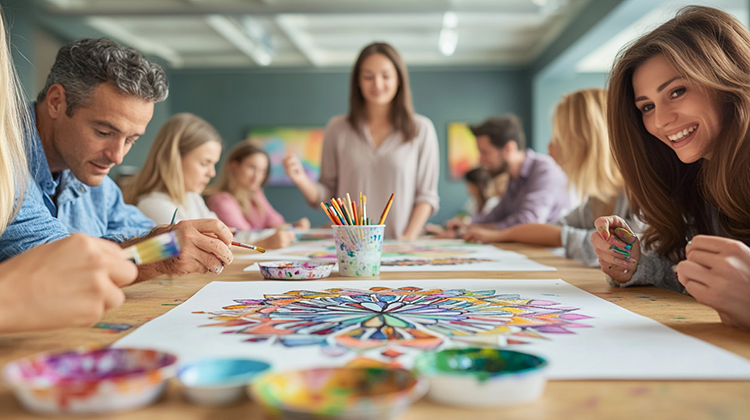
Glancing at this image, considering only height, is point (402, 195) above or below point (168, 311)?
above

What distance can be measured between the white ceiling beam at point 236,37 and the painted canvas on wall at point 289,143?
885 millimetres

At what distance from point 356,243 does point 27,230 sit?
561mm

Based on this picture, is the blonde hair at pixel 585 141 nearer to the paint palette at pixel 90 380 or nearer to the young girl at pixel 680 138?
the young girl at pixel 680 138

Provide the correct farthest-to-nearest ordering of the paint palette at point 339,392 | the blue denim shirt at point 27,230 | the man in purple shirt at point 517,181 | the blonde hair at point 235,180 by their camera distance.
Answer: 1. the blonde hair at point 235,180
2. the man in purple shirt at point 517,181
3. the blue denim shirt at point 27,230
4. the paint palette at point 339,392

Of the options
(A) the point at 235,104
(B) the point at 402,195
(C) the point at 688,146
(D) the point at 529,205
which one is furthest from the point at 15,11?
(C) the point at 688,146

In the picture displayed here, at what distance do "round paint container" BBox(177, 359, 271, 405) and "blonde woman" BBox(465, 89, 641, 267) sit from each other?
4.61ft

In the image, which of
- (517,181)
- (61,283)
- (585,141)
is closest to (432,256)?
(585,141)

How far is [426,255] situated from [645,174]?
22.9 inches

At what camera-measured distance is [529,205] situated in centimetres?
276

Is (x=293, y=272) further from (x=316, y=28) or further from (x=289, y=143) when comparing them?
(x=289, y=143)

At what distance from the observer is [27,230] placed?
91 centimetres

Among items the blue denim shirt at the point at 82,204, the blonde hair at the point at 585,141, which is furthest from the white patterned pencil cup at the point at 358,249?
the blonde hair at the point at 585,141

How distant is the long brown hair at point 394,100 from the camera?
2191 mm

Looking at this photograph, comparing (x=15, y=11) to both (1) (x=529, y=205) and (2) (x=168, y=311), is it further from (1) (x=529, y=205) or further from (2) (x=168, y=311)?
(2) (x=168, y=311)
